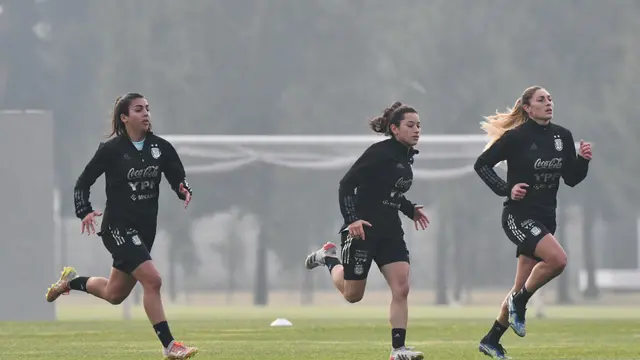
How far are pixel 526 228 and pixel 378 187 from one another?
130 cm

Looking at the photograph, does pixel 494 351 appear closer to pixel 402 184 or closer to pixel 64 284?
pixel 402 184

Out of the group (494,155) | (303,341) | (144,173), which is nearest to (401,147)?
(494,155)

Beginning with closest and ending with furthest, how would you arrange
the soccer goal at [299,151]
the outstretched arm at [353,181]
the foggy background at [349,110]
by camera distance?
the outstretched arm at [353,181]
the soccer goal at [299,151]
the foggy background at [349,110]

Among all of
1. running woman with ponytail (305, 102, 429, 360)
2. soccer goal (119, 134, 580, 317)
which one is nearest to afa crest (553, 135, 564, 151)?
running woman with ponytail (305, 102, 429, 360)

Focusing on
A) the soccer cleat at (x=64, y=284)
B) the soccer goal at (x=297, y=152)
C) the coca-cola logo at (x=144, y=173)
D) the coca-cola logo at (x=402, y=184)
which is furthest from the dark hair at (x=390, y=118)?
the soccer goal at (x=297, y=152)

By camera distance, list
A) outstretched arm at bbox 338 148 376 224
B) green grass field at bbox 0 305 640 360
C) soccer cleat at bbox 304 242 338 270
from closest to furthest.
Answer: outstretched arm at bbox 338 148 376 224, soccer cleat at bbox 304 242 338 270, green grass field at bbox 0 305 640 360

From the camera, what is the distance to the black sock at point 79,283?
13781mm

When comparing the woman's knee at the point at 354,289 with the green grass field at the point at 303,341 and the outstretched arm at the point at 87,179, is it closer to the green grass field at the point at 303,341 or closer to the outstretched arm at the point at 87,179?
the green grass field at the point at 303,341

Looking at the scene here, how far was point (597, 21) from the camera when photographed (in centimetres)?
5394

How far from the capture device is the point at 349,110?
57.3m

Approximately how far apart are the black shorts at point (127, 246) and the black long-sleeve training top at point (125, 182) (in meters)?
0.05

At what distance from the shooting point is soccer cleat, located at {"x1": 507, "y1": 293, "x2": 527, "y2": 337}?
13.3 m

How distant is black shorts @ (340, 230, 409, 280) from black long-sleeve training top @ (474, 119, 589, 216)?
1044mm

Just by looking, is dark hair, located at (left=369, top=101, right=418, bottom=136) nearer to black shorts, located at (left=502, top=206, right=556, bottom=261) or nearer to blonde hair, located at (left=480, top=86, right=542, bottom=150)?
blonde hair, located at (left=480, top=86, right=542, bottom=150)
